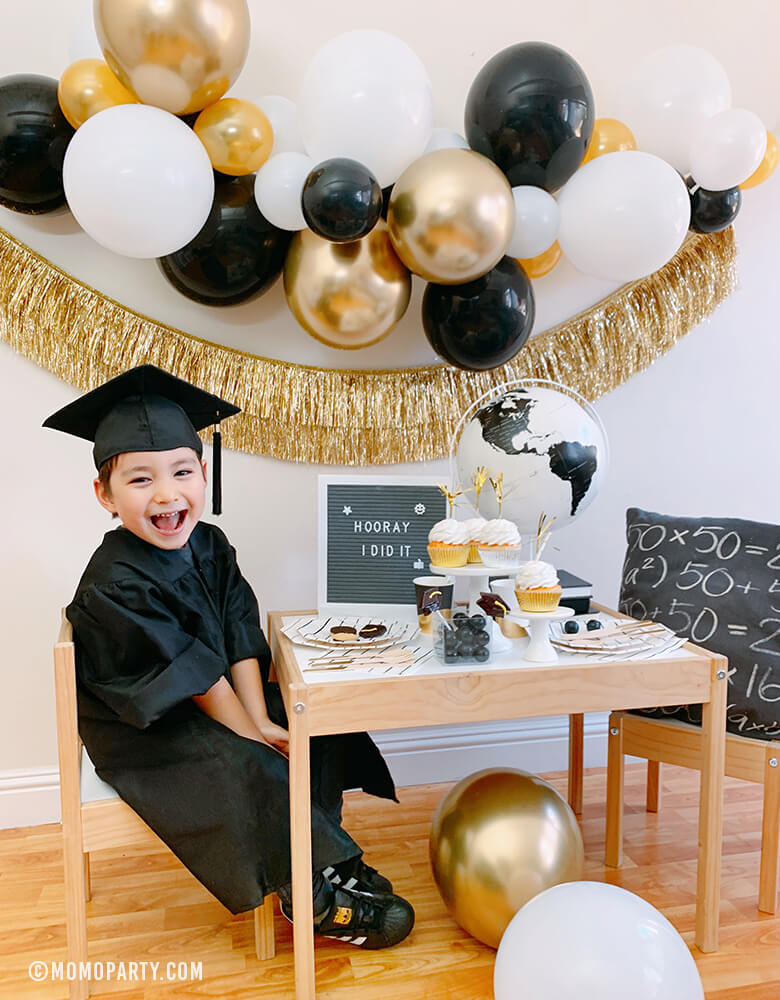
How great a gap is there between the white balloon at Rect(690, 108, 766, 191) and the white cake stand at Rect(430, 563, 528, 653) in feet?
3.23

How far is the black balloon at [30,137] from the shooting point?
4.75 ft

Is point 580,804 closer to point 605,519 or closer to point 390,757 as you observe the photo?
point 390,757

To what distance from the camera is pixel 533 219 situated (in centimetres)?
160

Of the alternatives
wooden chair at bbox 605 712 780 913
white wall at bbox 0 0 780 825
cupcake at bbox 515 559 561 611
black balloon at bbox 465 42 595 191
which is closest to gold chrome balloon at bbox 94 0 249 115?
white wall at bbox 0 0 780 825

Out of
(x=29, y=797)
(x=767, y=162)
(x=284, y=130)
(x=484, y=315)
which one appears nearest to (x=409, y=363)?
(x=484, y=315)

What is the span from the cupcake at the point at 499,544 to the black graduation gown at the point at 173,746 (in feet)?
1.64

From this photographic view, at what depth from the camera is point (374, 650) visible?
1410 millimetres

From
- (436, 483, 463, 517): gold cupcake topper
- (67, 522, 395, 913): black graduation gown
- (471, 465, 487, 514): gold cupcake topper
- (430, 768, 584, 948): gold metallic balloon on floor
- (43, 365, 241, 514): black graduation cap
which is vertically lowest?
(430, 768, 584, 948): gold metallic balloon on floor

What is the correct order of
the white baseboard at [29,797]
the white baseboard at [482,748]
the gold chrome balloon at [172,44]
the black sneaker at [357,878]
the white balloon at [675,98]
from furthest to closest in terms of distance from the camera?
the white baseboard at [482,748]
the white baseboard at [29,797]
the white balloon at [675,98]
the black sneaker at [357,878]
the gold chrome balloon at [172,44]

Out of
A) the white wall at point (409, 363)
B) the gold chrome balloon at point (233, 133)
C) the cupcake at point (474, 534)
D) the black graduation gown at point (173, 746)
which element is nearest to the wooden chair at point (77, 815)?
the black graduation gown at point (173, 746)

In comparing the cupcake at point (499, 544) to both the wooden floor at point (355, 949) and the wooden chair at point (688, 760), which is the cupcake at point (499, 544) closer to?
the wooden chair at point (688, 760)

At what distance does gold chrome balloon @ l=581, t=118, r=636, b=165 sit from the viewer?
1.70 meters

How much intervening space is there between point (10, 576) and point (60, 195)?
2.77 feet
